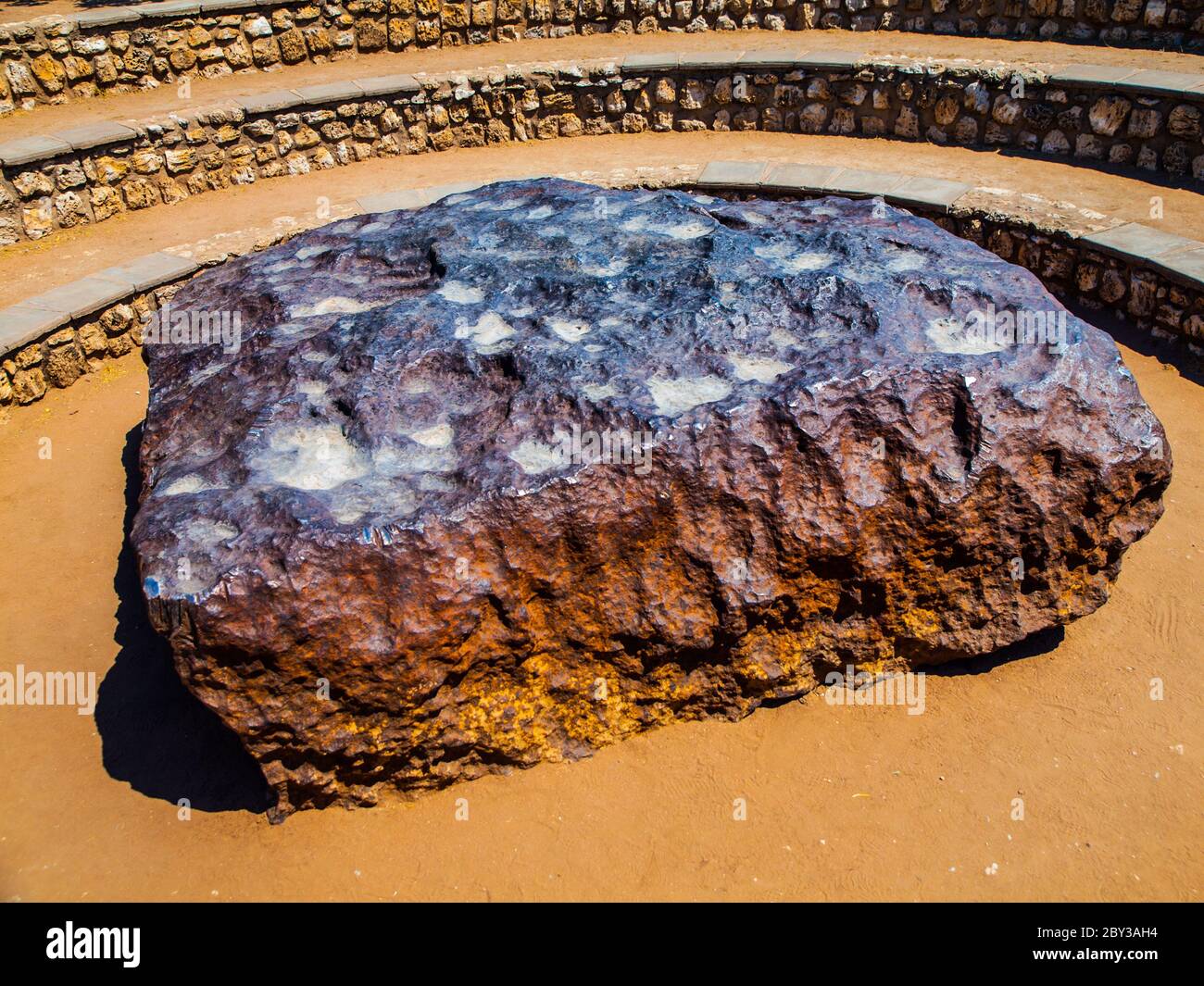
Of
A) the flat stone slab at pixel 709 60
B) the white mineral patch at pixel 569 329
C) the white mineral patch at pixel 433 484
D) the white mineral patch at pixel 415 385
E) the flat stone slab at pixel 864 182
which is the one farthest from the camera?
the flat stone slab at pixel 709 60

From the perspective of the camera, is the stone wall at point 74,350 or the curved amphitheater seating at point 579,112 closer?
the stone wall at point 74,350

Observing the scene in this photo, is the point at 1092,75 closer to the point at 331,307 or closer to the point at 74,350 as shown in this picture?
the point at 331,307

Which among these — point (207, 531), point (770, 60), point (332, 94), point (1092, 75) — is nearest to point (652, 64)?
point (770, 60)

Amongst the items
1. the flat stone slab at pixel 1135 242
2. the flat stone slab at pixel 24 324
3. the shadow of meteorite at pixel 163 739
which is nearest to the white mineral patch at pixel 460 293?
the shadow of meteorite at pixel 163 739

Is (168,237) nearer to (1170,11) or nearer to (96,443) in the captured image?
(96,443)

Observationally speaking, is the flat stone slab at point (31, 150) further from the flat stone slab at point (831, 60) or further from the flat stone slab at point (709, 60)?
the flat stone slab at point (831, 60)

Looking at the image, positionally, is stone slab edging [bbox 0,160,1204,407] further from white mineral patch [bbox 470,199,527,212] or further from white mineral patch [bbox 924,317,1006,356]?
white mineral patch [bbox 924,317,1006,356]

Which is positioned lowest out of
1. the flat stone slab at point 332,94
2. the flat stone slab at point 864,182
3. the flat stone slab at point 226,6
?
the flat stone slab at point 864,182
